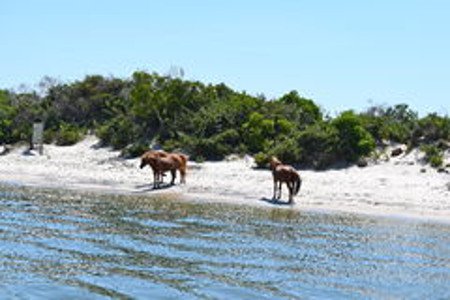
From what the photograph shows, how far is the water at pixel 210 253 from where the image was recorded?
12.7m

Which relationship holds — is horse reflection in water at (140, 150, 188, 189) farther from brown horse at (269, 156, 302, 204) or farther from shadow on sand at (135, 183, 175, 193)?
brown horse at (269, 156, 302, 204)

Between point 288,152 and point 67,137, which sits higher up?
point 67,137

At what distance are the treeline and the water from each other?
8.75 metres

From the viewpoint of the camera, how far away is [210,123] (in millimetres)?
37812

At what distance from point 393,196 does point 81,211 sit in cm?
1045

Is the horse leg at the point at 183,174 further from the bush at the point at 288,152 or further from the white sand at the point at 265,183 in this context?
the bush at the point at 288,152

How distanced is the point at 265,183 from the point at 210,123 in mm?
8881

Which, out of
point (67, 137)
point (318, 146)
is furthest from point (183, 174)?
point (67, 137)

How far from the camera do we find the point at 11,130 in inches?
1753

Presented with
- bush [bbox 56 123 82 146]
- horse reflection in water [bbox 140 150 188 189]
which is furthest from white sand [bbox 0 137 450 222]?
bush [bbox 56 123 82 146]

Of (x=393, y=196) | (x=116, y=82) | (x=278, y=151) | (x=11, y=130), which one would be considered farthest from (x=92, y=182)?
(x=116, y=82)

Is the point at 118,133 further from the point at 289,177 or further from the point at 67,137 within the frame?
the point at 289,177

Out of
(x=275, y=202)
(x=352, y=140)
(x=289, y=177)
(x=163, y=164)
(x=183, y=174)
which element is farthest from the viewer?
(x=352, y=140)

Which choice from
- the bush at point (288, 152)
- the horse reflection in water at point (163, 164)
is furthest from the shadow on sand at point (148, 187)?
the bush at point (288, 152)
